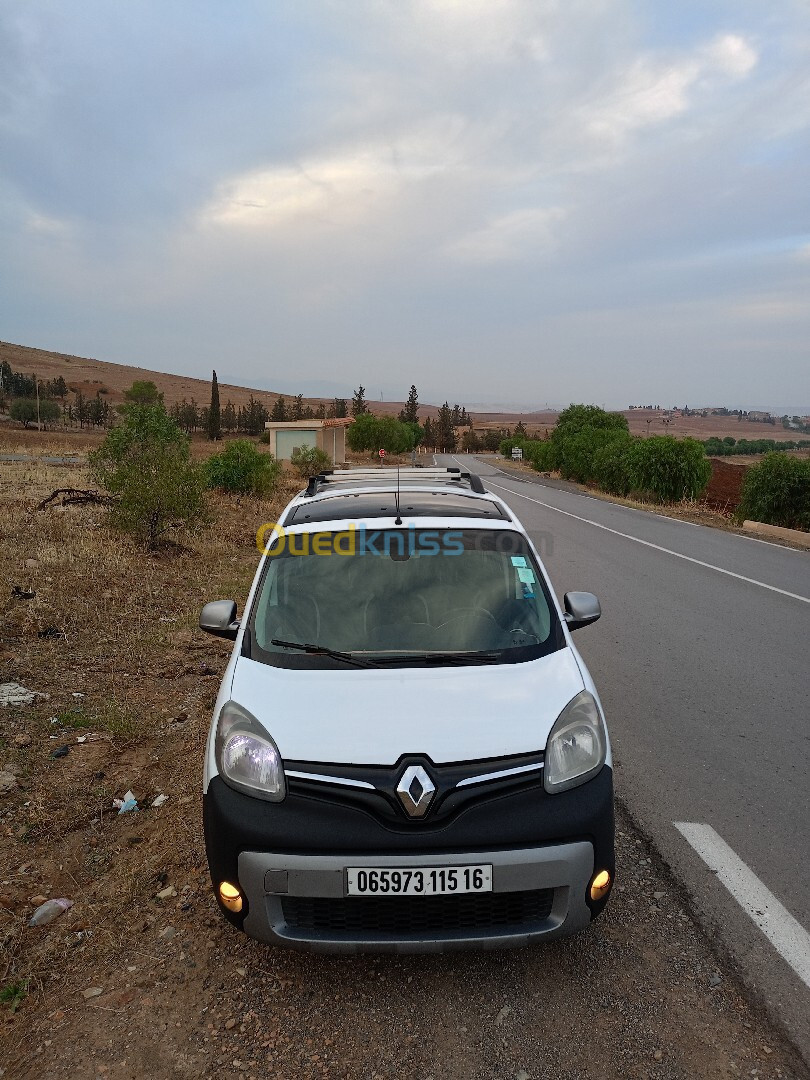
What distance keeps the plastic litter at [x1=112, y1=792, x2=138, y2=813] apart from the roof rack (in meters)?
1.97

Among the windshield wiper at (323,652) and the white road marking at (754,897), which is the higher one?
the windshield wiper at (323,652)

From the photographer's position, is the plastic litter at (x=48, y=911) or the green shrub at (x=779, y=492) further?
the green shrub at (x=779, y=492)

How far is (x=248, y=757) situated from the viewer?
107 inches

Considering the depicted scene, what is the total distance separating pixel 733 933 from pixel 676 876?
15.7 inches

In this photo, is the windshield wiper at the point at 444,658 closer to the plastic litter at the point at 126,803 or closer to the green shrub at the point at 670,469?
the plastic litter at the point at 126,803

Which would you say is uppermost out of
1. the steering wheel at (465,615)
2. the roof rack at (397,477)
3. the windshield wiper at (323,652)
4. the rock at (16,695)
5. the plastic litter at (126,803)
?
the roof rack at (397,477)

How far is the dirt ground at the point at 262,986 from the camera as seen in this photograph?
2361mm

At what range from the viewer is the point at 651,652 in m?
6.98

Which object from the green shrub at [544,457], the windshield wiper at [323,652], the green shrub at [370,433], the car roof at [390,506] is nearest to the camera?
the windshield wiper at [323,652]

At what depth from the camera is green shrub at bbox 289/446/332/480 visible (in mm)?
35594

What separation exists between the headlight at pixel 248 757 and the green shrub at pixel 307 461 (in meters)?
32.6

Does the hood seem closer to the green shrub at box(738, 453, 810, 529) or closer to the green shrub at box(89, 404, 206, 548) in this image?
the green shrub at box(89, 404, 206, 548)

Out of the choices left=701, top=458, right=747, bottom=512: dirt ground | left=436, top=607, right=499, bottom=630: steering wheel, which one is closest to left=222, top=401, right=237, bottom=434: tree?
left=701, top=458, right=747, bottom=512: dirt ground

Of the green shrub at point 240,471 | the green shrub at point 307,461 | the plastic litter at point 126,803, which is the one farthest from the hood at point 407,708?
the green shrub at point 307,461
